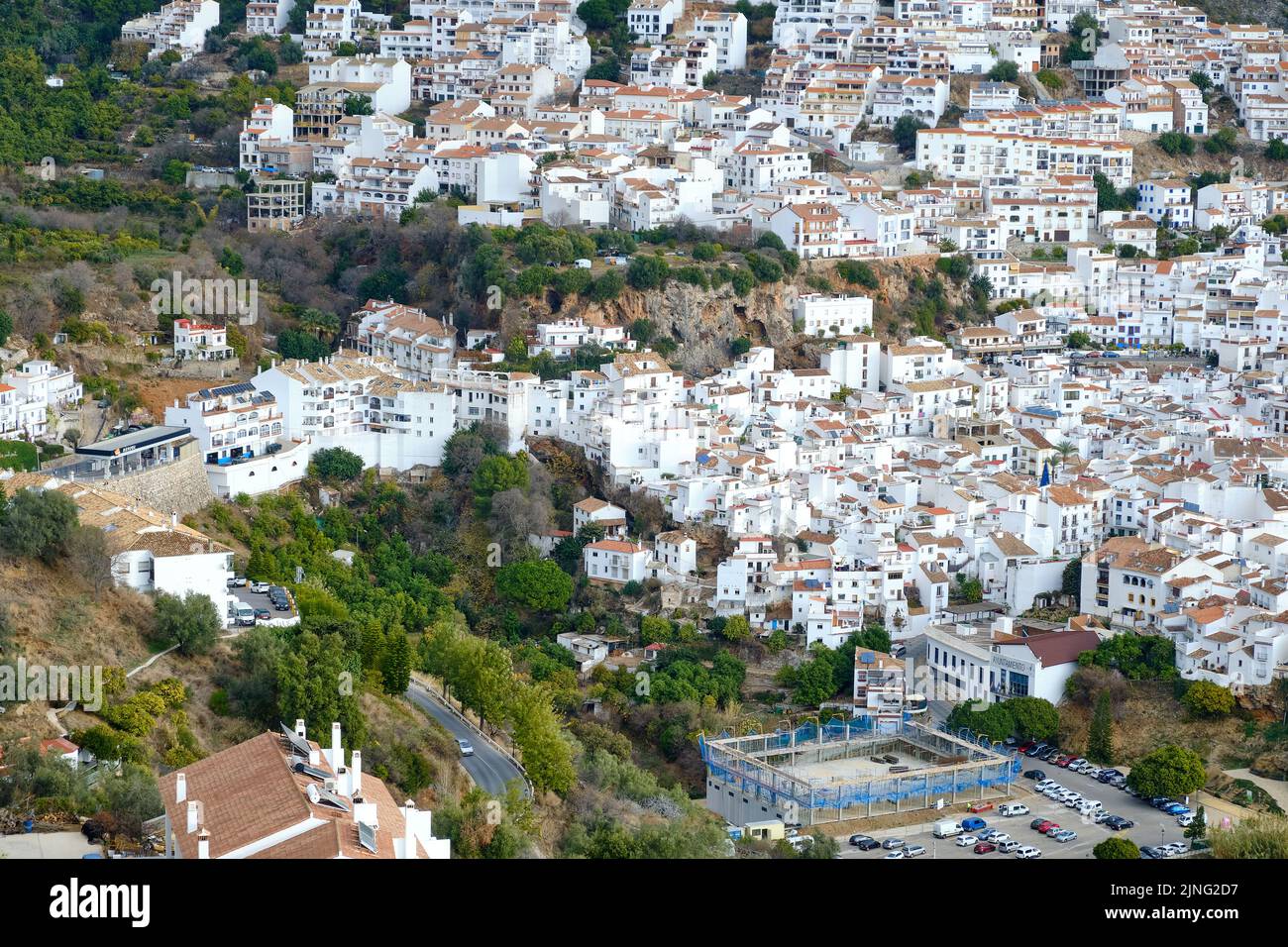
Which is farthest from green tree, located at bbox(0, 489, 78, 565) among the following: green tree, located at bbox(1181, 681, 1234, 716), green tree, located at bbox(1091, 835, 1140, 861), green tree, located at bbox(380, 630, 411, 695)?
green tree, located at bbox(1181, 681, 1234, 716)

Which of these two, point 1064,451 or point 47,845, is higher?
point 47,845

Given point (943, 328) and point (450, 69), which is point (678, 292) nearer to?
point (943, 328)

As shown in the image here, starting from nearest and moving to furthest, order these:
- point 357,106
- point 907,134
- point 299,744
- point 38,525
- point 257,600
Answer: point 299,744, point 38,525, point 257,600, point 357,106, point 907,134

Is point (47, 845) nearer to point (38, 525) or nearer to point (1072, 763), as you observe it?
point (38, 525)

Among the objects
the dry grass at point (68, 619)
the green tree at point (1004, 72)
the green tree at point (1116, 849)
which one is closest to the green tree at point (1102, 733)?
the green tree at point (1116, 849)

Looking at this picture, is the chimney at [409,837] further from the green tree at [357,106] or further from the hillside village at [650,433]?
the green tree at [357,106]

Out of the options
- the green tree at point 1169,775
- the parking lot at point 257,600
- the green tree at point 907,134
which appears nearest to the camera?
the parking lot at point 257,600

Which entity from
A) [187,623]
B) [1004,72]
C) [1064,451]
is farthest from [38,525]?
[1004,72]
